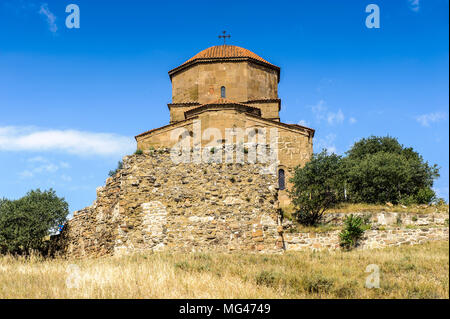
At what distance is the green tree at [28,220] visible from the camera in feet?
57.7

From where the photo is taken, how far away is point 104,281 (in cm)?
802

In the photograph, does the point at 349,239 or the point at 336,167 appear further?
the point at 336,167

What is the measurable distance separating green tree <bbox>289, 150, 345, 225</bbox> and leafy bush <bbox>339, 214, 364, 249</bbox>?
335cm

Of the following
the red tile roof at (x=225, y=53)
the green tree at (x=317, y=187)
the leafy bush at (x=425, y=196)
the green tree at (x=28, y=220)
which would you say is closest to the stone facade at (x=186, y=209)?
the green tree at (x=28, y=220)

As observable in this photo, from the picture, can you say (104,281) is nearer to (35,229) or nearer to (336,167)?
(35,229)

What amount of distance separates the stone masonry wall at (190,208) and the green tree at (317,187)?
718cm

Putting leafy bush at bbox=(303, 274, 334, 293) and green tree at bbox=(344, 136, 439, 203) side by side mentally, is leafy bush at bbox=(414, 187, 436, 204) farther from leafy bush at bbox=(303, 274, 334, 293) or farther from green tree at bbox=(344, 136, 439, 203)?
leafy bush at bbox=(303, 274, 334, 293)

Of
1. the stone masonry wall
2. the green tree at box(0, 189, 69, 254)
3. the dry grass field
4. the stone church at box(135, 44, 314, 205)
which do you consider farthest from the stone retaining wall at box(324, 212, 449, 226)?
the green tree at box(0, 189, 69, 254)

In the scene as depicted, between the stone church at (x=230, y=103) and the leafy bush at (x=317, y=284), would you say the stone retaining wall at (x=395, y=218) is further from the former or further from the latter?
the leafy bush at (x=317, y=284)

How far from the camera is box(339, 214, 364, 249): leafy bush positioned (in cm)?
1612

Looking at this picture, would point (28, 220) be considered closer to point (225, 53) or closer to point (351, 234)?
point (351, 234)
